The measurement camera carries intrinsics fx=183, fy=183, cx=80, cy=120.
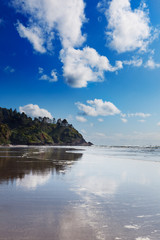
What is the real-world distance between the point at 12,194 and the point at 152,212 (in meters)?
6.43

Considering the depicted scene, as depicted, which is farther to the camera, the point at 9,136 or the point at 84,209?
the point at 9,136

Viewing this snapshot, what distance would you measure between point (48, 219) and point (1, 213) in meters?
1.76

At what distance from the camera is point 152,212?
7.03m

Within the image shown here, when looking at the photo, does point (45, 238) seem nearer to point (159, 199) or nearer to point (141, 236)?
point (141, 236)

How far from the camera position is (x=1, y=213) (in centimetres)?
641

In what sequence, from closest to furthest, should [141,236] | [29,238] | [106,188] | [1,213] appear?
1. [29,238]
2. [141,236]
3. [1,213]
4. [106,188]

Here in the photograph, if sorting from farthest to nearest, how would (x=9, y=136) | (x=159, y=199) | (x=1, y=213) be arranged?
1. (x=9, y=136)
2. (x=159, y=199)
3. (x=1, y=213)

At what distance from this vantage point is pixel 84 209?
7199 millimetres

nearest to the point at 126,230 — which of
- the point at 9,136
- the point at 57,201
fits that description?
the point at 57,201

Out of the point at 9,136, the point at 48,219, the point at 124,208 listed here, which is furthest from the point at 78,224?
the point at 9,136

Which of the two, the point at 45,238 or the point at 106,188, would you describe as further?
the point at 106,188

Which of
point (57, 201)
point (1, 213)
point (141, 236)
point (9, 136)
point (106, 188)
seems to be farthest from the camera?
point (9, 136)

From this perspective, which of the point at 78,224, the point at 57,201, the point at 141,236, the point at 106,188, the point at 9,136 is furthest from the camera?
the point at 9,136

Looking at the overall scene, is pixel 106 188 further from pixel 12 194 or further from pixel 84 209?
pixel 12 194
